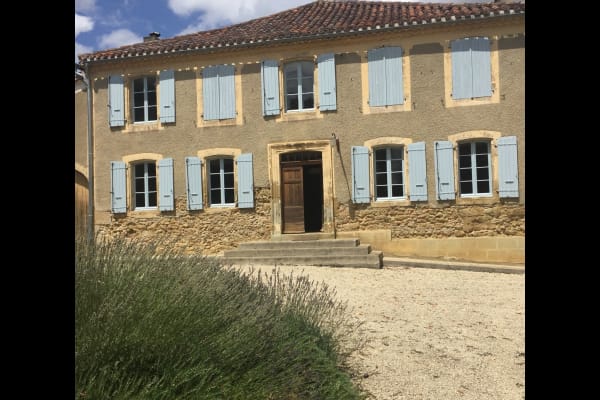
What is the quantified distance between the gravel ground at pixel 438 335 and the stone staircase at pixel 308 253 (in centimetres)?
101

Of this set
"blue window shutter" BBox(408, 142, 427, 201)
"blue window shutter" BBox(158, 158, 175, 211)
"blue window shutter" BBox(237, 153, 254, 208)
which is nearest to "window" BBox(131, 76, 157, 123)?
"blue window shutter" BBox(158, 158, 175, 211)

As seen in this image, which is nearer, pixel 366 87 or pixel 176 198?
pixel 366 87

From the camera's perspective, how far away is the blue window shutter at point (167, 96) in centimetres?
1179

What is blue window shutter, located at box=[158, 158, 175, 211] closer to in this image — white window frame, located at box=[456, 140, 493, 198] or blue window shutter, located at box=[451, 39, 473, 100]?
white window frame, located at box=[456, 140, 493, 198]

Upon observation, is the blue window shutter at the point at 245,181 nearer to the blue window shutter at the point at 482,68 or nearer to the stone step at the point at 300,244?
the stone step at the point at 300,244

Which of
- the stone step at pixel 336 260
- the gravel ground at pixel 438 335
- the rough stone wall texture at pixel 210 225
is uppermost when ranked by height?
the rough stone wall texture at pixel 210 225

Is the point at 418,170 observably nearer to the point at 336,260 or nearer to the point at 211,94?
the point at 336,260

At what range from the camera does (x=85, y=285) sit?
8.47ft

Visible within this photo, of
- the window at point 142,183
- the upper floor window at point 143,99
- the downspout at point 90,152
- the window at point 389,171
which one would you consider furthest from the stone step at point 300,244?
the downspout at point 90,152

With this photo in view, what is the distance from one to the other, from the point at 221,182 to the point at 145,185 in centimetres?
211
